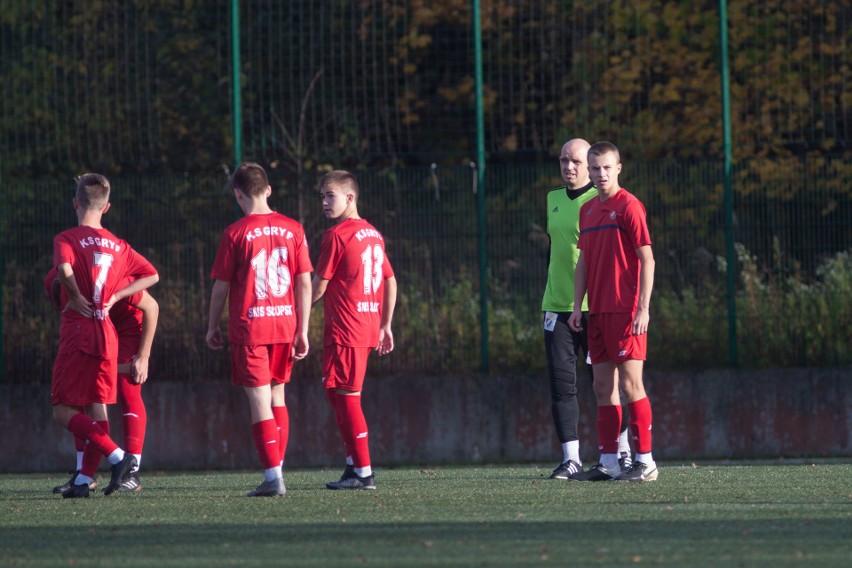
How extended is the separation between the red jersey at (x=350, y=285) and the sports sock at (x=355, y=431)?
1.12ft

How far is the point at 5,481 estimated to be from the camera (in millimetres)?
10320

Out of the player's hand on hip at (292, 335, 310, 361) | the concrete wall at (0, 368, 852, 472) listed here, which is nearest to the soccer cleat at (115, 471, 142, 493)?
the player's hand on hip at (292, 335, 310, 361)

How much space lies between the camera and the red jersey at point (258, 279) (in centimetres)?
753

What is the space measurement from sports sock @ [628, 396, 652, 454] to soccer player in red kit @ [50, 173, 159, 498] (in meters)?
2.82

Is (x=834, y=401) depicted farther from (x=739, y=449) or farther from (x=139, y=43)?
(x=139, y=43)

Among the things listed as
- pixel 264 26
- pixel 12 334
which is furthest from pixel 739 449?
pixel 12 334

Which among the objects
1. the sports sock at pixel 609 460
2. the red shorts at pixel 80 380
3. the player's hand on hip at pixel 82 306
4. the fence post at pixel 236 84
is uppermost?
the fence post at pixel 236 84

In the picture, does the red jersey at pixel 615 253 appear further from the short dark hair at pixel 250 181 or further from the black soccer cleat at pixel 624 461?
the short dark hair at pixel 250 181

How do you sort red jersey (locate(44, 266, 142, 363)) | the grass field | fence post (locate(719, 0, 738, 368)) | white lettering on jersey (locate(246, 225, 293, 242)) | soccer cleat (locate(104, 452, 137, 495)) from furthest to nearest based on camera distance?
fence post (locate(719, 0, 738, 368)), red jersey (locate(44, 266, 142, 363)), soccer cleat (locate(104, 452, 137, 495)), white lettering on jersey (locate(246, 225, 293, 242)), the grass field

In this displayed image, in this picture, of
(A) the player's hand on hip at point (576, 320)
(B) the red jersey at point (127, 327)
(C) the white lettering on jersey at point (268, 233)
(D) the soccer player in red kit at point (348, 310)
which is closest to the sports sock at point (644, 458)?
(A) the player's hand on hip at point (576, 320)

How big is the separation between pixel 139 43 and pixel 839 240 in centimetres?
634

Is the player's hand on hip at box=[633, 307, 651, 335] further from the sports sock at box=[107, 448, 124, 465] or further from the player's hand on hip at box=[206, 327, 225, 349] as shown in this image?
the sports sock at box=[107, 448, 124, 465]

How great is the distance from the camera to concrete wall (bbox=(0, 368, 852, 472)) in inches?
459

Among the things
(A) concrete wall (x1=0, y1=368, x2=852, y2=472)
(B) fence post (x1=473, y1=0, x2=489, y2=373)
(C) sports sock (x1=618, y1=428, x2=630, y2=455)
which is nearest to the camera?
(C) sports sock (x1=618, y1=428, x2=630, y2=455)
